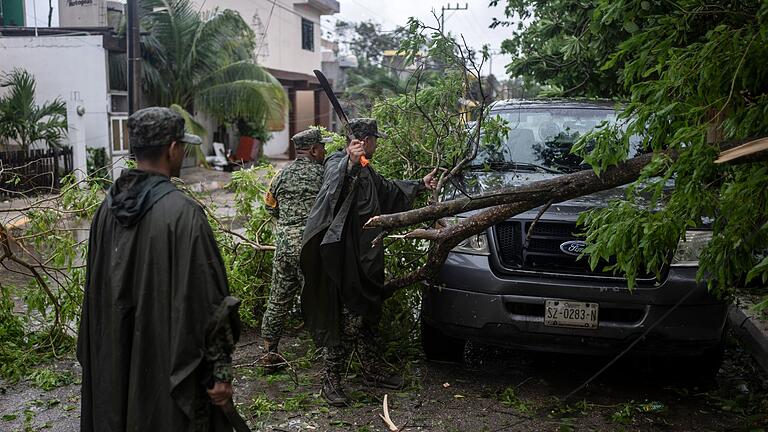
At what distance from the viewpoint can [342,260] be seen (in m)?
4.87

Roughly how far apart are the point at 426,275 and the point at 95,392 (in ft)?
8.21

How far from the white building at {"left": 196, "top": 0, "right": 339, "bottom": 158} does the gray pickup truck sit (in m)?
26.6

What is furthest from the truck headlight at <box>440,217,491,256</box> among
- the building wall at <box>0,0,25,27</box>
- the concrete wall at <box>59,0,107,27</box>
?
the building wall at <box>0,0,25,27</box>

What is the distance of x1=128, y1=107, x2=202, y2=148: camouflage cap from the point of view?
113 inches

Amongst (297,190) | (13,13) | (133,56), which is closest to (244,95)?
(133,56)

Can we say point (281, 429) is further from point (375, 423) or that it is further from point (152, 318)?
point (152, 318)

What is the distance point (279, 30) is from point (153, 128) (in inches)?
1289

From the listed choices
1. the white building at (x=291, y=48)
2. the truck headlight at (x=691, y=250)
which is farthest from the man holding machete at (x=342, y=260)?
the white building at (x=291, y=48)

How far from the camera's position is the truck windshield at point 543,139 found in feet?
19.2

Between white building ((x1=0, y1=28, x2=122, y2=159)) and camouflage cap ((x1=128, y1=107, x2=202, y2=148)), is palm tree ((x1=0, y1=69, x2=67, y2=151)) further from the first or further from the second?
camouflage cap ((x1=128, y1=107, x2=202, y2=148))

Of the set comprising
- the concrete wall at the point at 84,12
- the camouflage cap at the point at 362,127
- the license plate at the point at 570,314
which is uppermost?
the concrete wall at the point at 84,12

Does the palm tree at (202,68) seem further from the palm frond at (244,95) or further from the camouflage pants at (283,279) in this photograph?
the camouflage pants at (283,279)

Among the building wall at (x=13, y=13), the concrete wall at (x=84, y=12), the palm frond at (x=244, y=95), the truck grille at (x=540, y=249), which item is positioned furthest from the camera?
the building wall at (x=13, y=13)

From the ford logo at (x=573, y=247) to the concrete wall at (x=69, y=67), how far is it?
58.9 ft
